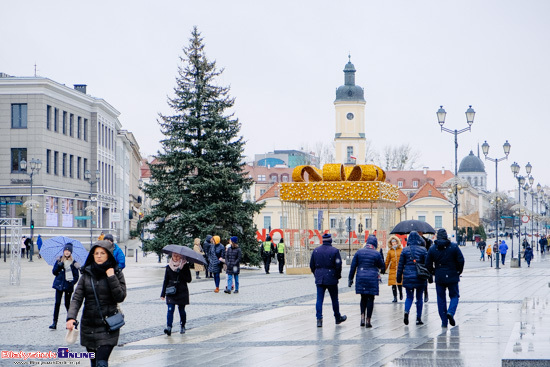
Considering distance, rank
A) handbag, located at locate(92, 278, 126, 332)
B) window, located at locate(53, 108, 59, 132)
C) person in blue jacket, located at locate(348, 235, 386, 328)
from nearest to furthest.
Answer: handbag, located at locate(92, 278, 126, 332)
person in blue jacket, located at locate(348, 235, 386, 328)
window, located at locate(53, 108, 59, 132)

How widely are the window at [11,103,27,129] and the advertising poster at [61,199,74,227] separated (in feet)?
22.9

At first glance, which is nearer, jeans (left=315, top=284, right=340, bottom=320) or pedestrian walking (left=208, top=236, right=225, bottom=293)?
jeans (left=315, top=284, right=340, bottom=320)

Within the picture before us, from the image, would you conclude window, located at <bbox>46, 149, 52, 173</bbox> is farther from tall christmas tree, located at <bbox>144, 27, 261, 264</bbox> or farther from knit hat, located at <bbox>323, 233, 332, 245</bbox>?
knit hat, located at <bbox>323, 233, 332, 245</bbox>

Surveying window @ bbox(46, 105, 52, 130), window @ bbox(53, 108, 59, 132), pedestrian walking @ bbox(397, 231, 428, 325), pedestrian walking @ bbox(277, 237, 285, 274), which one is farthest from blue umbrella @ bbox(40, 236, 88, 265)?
window @ bbox(53, 108, 59, 132)

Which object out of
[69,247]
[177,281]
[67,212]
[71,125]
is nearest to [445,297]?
[177,281]

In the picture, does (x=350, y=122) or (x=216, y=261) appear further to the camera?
(x=350, y=122)

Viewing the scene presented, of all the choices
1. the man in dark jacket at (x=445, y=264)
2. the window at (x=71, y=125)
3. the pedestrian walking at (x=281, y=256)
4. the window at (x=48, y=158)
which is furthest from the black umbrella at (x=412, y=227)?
the window at (x=71, y=125)

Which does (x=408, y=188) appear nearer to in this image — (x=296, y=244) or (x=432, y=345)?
(x=296, y=244)

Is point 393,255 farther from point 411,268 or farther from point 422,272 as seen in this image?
point 422,272

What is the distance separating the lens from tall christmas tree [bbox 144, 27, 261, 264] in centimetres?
4103

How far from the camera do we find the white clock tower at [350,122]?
12388 centimetres

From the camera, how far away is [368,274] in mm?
14820

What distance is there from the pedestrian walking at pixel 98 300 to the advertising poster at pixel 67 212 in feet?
193

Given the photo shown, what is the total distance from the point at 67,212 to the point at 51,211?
10.9ft
